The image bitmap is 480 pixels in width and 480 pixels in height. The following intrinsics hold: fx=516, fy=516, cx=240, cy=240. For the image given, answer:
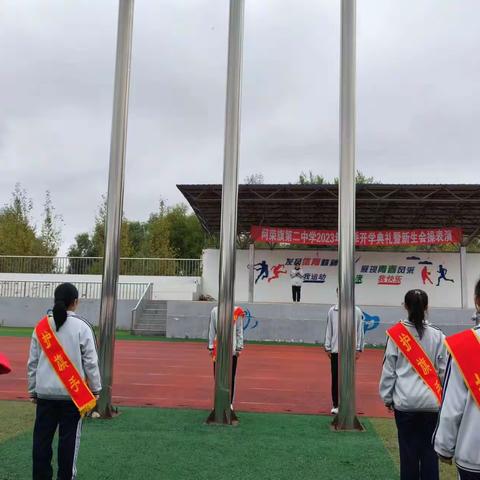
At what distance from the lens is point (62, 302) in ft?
12.0

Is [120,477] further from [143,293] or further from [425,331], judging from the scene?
[143,293]

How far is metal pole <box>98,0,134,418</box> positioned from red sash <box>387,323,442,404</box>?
13.7 ft

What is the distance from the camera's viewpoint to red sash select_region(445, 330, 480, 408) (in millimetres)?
2205

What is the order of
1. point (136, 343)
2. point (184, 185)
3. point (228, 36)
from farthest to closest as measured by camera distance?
point (184, 185) → point (136, 343) → point (228, 36)

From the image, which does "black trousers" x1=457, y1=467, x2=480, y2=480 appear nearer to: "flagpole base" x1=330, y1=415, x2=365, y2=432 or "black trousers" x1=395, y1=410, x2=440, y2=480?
"black trousers" x1=395, y1=410, x2=440, y2=480

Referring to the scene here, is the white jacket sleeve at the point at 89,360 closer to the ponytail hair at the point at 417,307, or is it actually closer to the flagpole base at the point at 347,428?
the ponytail hair at the point at 417,307

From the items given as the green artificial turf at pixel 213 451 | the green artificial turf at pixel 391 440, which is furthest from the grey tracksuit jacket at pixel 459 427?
the green artificial turf at pixel 391 440

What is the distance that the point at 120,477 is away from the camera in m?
4.24

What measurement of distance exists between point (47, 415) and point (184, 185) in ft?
50.1

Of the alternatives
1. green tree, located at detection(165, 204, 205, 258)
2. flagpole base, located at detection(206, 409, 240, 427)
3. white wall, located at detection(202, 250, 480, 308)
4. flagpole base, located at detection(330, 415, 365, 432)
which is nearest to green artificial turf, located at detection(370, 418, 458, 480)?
flagpole base, located at detection(330, 415, 365, 432)

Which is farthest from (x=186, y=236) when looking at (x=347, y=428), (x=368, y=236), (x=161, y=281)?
(x=347, y=428)

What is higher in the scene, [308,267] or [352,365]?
[308,267]

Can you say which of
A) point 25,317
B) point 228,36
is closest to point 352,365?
point 228,36

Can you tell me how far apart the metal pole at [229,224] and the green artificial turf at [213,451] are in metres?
0.44
